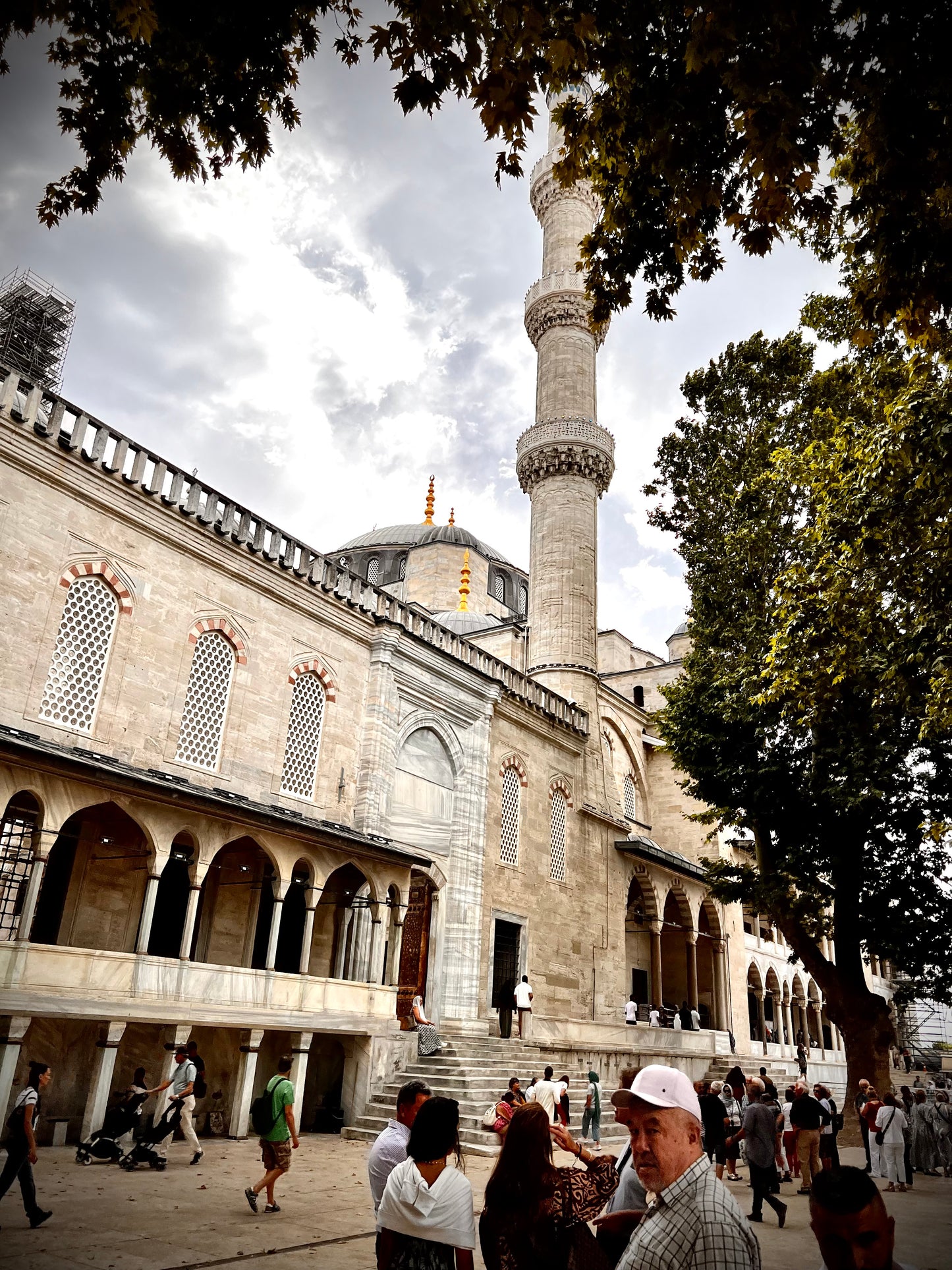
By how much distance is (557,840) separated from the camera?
22.5m

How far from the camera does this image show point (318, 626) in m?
16.9

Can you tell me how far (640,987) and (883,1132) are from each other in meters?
15.5

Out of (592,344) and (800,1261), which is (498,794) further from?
(592,344)

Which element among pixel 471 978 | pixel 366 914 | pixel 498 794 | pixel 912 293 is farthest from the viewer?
pixel 498 794

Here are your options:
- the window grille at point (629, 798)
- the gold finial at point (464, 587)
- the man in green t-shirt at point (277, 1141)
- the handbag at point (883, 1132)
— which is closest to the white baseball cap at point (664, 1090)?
the man in green t-shirt at point (277, 1141)

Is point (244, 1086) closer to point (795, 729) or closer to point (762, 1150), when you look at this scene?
point (762, 1150)

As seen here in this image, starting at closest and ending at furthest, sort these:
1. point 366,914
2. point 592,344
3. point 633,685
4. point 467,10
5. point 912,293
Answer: point 467,10 < point 912,293 < point 366,914 < point 592,344 < point 633,685

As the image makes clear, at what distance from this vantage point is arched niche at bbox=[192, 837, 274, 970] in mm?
14242

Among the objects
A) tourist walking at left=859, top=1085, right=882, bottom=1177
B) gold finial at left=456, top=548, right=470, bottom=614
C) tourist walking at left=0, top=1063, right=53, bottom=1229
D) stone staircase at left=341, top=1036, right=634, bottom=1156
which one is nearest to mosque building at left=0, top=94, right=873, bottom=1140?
stone staircase at left=341, top=1036, right=634, bottom=1156

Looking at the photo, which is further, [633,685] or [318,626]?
[633,685]

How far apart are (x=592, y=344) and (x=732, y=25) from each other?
23998 millimetres

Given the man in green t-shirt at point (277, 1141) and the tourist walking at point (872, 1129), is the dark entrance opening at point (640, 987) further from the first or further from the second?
the man in green t-shirt at point (277, 1141)

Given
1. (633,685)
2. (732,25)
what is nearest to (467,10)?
(732,25)

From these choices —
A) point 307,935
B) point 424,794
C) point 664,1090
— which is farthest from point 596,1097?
point 664,1090
